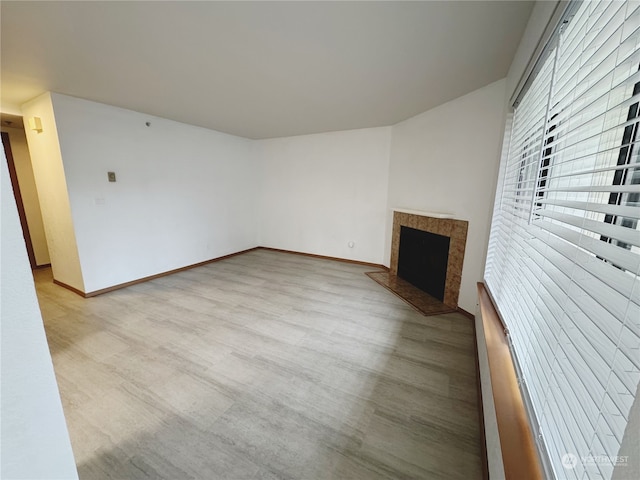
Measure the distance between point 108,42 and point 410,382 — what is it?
3.50 meters

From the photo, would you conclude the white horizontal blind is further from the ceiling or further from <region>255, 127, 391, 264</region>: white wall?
<region>255, 127, 391, 264</region>: white wall

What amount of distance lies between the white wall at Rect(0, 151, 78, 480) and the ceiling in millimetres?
1715

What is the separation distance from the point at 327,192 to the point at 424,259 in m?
2.37

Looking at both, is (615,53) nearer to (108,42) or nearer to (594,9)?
(594,9)

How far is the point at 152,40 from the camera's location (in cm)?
181

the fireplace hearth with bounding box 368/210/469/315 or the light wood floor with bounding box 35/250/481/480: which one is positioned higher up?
the fireplace hearth with bounding box 368/210/469/315

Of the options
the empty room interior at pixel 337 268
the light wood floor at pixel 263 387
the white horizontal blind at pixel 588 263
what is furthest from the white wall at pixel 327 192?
the white horizontal blind at pixel 588 263

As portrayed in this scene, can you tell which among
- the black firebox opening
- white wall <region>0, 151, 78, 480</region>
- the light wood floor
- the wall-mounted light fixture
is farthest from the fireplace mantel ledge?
→ the wall-mounted light fixture

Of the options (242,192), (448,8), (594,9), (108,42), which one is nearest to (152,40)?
(108,42)

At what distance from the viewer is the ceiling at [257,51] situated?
1529 millimetres

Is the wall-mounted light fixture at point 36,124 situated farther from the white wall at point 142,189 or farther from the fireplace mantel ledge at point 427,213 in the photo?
the fireplace mantel ledge at point 427,213

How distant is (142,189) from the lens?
3.70 metres

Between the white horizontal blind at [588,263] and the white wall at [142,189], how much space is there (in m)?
4.54

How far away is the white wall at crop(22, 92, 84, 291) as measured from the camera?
2961 mm
